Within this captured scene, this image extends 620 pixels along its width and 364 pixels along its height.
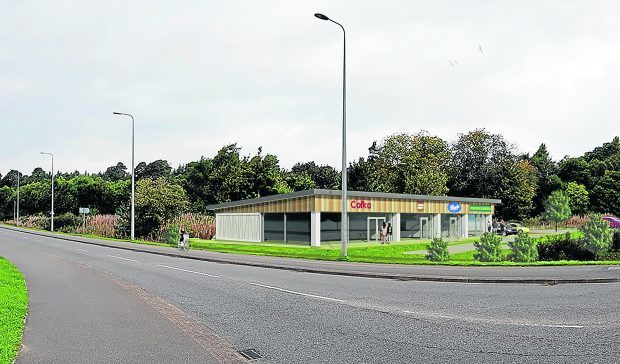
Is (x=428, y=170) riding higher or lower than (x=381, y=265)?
higher

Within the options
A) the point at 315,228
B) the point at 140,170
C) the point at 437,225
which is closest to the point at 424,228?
the point at 437,225

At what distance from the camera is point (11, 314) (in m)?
9.15

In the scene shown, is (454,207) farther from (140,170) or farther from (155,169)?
(140,170)

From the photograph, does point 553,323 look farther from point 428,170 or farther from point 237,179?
point 428,170

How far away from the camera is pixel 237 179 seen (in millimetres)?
57844

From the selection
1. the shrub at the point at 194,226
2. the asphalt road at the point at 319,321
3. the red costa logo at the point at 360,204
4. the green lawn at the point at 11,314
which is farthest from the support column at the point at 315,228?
the green lawn at the point at 11,314

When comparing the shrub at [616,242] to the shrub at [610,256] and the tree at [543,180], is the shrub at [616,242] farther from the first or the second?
the tree at [543,180]

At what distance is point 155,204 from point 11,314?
35.5 m

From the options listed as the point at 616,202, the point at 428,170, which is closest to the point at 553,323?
the point at 428,170

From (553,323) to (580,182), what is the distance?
269ft

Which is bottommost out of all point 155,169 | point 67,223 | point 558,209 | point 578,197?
point 67,223

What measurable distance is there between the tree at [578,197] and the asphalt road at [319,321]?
6723 cm

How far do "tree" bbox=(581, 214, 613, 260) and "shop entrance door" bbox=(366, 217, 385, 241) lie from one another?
15.0m

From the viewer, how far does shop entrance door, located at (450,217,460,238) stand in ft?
154
